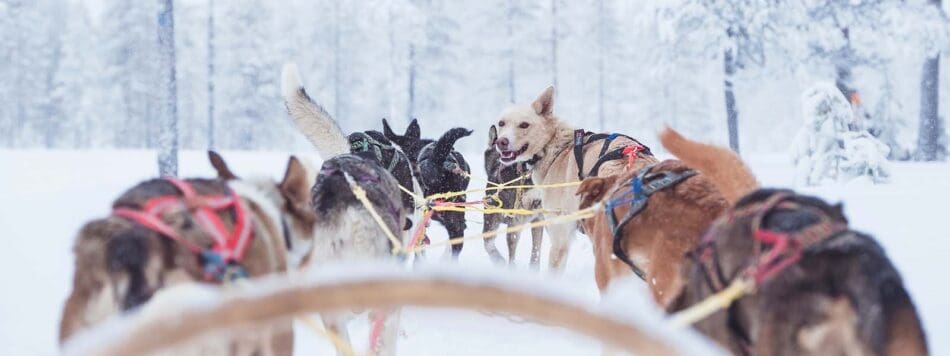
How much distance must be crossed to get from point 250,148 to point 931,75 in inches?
1305

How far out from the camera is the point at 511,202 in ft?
24.2

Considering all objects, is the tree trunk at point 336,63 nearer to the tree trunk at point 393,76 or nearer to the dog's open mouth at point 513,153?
the tree trunk at point 393,76

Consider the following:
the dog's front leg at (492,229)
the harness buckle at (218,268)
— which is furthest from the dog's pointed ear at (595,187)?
the dog's front leg at (492,229)

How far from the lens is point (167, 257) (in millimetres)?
1507

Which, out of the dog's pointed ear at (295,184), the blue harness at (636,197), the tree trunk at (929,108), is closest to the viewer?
the dog's pointed ear at (295,184)

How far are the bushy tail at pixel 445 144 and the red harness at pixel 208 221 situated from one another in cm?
482

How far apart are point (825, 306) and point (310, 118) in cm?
410

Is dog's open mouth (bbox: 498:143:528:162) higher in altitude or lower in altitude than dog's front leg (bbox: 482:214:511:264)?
higher

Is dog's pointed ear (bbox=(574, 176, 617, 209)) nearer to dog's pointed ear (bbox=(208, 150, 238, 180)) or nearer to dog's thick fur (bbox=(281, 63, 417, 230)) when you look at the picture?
dog's thick fur (bbox=(281, 63, 417, 230))

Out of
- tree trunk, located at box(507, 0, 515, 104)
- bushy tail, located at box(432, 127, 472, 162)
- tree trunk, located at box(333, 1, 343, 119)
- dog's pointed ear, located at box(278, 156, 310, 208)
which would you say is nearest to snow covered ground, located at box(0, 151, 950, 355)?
dog's pointed ear, located at box(278, 156, 310, 208)

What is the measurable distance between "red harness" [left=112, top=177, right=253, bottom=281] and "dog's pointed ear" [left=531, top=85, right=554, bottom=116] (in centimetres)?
499

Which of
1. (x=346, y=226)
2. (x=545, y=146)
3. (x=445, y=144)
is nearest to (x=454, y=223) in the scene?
(x=445, y=144)

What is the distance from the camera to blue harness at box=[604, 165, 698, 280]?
2.92m

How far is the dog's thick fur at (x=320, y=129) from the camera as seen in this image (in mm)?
4953
